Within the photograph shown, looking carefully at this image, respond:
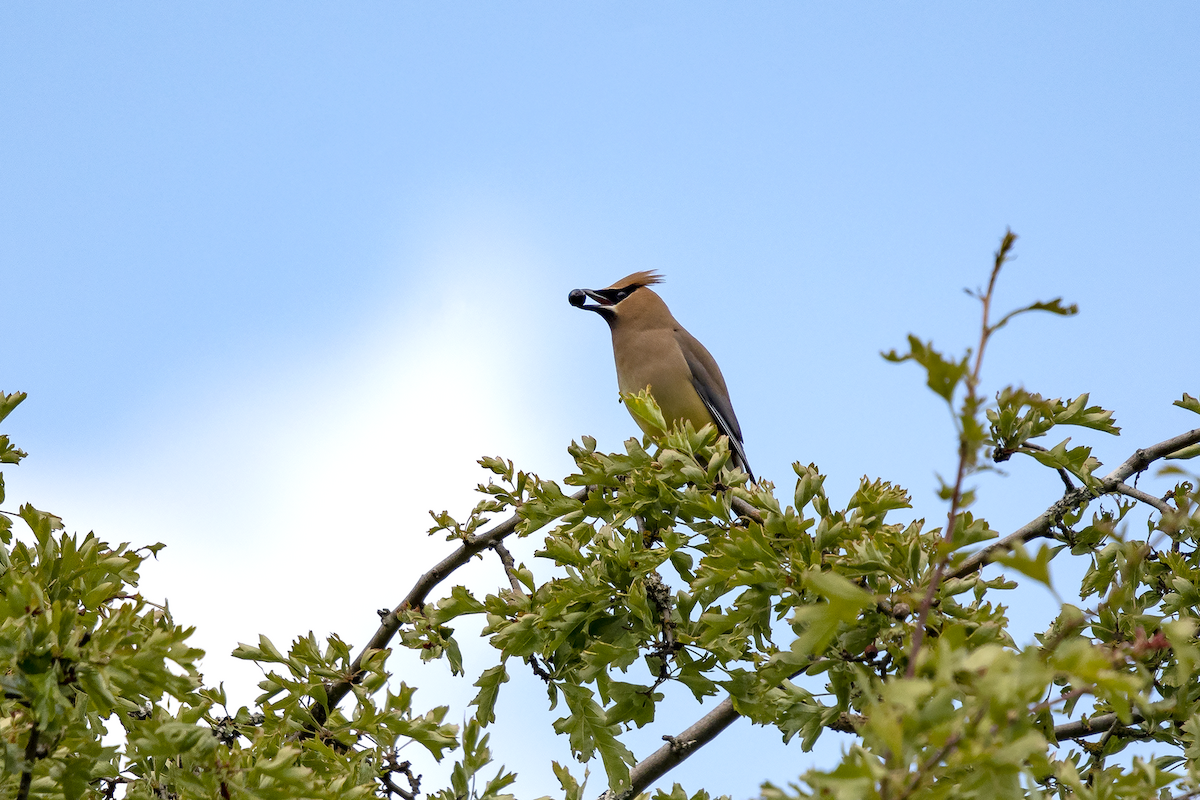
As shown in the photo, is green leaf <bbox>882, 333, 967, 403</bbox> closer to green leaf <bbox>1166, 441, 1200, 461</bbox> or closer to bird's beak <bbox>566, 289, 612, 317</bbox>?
green leaf <bbox>1166, 441, 1200, 461</bbox>

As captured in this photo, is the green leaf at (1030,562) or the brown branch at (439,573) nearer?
the green leaf at (1030,562)

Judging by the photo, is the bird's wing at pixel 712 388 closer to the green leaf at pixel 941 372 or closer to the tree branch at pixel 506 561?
the tree branch at pixel 506 561

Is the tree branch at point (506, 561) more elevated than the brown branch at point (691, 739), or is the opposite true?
the tree branch at point (506, 561)

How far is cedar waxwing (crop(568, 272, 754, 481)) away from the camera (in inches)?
256

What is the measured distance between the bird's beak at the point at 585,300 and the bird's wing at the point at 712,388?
455 mm

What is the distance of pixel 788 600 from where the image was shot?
2.86m

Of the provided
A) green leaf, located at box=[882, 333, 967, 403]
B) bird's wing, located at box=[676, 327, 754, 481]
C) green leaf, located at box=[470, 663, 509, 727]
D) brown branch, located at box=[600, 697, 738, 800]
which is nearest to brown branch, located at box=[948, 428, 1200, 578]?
brown branch, located at box=[600, 697, 738, 800]

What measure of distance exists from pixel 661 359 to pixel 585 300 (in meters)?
0.67

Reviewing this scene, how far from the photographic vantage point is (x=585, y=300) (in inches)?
276

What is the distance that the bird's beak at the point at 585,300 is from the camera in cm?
691

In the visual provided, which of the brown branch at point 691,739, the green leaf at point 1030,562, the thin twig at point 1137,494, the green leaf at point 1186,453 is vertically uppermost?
the green leaf at point 1186,453

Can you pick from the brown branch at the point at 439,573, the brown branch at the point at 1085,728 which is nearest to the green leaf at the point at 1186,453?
the brown branch at the point at 1085,728

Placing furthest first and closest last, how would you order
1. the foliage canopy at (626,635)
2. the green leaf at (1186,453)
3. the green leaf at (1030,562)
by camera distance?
the green leaf at (1186,453) < the foliage canopy at (626,635) < the green leaf at (1030,562)

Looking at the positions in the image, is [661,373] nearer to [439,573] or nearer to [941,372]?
[439,573]
